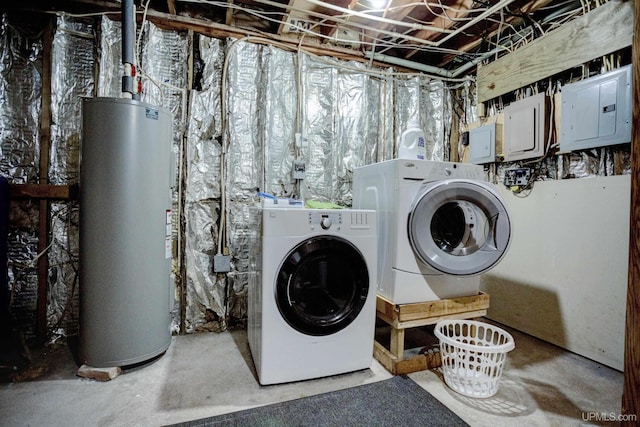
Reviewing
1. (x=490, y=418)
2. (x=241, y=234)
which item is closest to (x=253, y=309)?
(x=241, y=234)

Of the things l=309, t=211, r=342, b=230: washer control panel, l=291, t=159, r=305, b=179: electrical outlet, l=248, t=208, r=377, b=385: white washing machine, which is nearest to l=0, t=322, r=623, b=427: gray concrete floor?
l=248, t=208, r=377, b=385: white washing machine

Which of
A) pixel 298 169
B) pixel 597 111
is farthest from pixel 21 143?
pixel 597 111

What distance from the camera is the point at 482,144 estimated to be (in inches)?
109

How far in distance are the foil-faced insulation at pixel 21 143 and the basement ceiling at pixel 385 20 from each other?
28 centimetres

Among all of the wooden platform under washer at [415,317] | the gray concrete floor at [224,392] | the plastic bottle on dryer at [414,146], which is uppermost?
the plastic bottle on dryer at [414,146]

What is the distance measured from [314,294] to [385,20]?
76.2 inches

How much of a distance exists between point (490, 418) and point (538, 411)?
0.27 meters

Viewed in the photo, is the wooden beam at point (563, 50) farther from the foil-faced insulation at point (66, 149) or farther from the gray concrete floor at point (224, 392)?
the foil-faced insulation at point (66, 149)

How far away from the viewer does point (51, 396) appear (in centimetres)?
159

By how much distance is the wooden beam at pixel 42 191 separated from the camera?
2057mm

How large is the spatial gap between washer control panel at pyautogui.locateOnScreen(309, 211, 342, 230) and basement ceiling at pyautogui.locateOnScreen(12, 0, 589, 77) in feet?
4.43

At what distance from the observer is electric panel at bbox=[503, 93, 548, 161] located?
2.32 m
